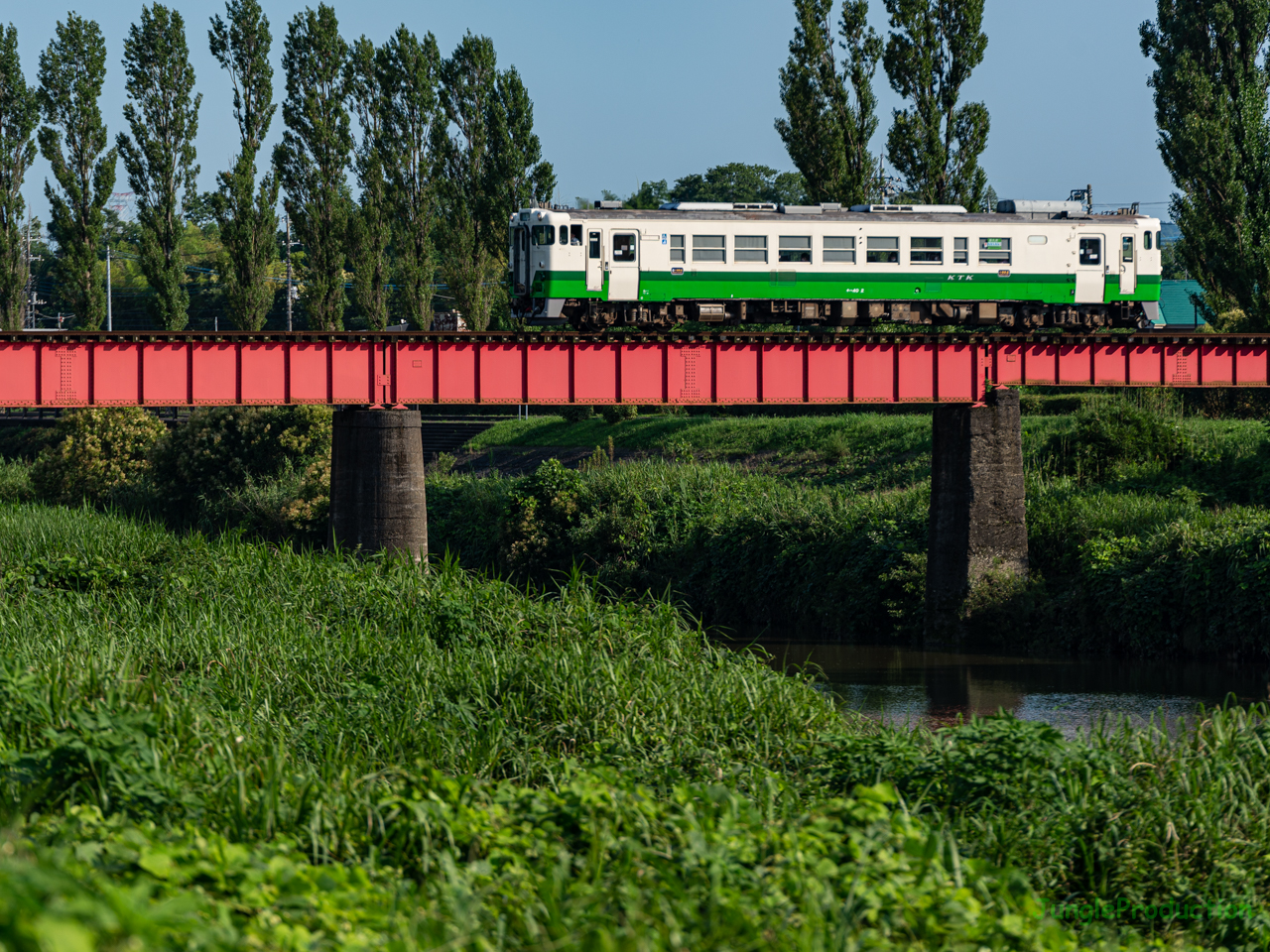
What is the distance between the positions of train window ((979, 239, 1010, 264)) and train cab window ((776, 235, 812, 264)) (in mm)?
4843

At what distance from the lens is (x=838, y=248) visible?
34.5 m

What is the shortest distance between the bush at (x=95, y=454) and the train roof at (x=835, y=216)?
102 ft

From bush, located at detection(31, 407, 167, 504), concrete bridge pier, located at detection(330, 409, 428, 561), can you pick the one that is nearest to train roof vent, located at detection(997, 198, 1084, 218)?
concrete bridge pier, located at detection(330, 409, 428, 561)

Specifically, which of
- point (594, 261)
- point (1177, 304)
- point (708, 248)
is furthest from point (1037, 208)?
point (1177, 304)

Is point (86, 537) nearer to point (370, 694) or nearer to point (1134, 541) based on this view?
point (370, 694)

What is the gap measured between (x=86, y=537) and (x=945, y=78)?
107 ft

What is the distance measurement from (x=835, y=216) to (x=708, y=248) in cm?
359

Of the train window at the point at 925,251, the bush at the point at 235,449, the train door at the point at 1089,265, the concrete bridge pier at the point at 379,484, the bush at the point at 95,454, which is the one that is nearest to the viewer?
the concrete bridge pier at the point at 379,484

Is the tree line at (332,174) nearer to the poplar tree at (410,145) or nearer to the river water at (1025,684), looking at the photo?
the poplar tree at (410,145)

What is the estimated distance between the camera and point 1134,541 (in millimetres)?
30516

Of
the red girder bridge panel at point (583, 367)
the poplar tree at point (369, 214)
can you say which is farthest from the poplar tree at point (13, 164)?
the red girder bridge panel at point (583, 367)

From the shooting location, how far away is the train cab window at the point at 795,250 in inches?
1351

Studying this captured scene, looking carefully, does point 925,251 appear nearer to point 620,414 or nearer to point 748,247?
point 748,247

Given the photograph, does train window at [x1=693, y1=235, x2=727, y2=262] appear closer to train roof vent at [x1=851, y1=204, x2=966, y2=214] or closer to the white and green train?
the white and green train
